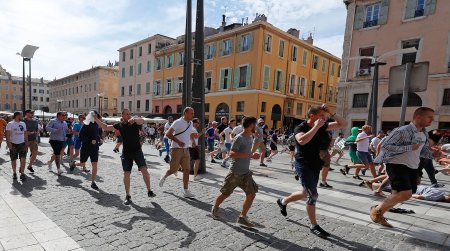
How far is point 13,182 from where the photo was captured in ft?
20.8

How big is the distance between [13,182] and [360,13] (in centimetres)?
2577

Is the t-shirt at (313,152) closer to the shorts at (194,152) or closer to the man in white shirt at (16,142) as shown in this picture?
the shorts at (194,152)

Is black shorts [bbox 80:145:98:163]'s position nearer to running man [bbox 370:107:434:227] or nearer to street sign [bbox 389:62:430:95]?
running man [bbox 370:107:434:227]

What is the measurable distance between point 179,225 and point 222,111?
86.3ft

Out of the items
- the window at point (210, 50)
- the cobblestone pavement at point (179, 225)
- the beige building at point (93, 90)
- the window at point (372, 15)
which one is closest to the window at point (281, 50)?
the window at point (210, 50)

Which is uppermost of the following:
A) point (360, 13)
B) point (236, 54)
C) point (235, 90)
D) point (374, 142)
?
point (360, 13)

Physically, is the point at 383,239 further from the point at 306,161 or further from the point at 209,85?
Answer: the point at 209,85

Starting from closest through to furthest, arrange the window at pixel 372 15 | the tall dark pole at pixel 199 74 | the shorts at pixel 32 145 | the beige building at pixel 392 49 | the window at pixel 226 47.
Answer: the shorts at pixel 32 145 < the tall dark pole at pixel 199 74 < the beige building at pixel 392 49 < the window at pixel 372 15 < the window at pixel 226 47

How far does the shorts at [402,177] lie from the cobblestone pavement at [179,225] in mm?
692

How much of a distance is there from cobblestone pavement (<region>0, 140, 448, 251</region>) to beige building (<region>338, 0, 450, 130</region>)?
65.5ft

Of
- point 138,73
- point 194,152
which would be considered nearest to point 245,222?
point 194,152

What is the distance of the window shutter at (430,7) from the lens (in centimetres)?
1983

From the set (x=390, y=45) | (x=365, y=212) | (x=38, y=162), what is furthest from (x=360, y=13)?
(x=38, y=162)

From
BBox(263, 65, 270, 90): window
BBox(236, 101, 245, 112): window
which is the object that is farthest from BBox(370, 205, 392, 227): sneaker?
BBox(236, 101, 245, 112): window
